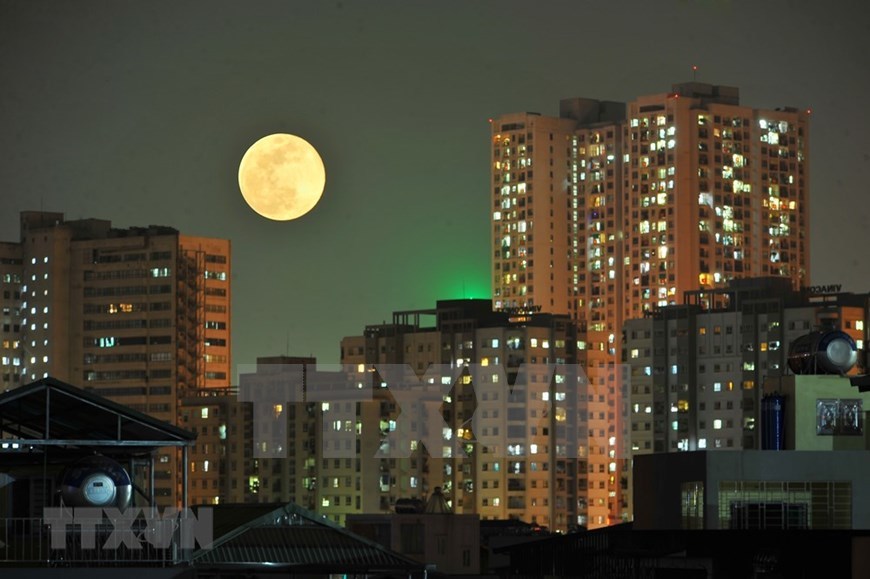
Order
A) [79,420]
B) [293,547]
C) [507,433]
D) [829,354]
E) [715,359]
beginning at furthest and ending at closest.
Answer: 1. [507,433]
2. [715,359]
3. [829,354]
4. [293,547]
5. [79,420]

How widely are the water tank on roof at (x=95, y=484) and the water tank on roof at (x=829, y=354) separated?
2227cm

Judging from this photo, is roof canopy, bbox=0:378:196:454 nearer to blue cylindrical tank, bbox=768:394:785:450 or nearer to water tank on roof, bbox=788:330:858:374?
blue cylindrical tank, bbox=768:394:785:450

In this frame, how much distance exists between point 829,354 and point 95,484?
2326 centimetres

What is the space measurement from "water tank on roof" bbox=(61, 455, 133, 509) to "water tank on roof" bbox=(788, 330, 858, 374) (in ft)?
73.1

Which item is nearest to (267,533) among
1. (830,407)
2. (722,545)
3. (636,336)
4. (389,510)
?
(722,545)

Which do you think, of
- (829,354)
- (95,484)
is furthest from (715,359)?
(95,484)

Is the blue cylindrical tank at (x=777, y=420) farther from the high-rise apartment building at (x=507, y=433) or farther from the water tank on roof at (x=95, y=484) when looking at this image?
the high-rise apartment building at (x=507, y=433)

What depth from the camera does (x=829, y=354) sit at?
56.2m

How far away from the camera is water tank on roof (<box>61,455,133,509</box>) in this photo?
1628 inches

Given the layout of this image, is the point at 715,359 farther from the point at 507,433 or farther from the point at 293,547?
the point at 293,547

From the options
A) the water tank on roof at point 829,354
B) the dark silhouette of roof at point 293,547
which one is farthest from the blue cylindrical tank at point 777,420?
the dark silhouette of roof at point 293,547

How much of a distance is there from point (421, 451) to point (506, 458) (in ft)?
30.0

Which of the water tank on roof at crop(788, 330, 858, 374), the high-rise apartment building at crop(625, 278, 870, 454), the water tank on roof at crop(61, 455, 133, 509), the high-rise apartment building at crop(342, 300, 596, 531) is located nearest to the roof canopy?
the water tank on roof at crop(61, 455, 133, 509)

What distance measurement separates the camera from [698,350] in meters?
188
